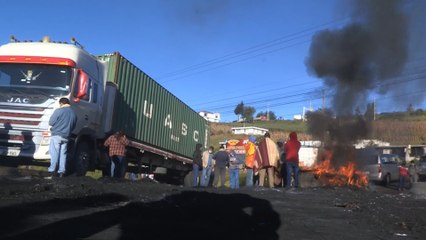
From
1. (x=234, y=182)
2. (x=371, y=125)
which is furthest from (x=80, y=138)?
(x=371, y=125)

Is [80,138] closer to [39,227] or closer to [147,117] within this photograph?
[147,117]

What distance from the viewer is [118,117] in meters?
12.5

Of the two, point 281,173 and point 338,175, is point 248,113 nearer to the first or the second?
point 338,175

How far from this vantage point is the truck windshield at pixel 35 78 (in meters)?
10.1

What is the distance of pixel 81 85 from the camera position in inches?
414

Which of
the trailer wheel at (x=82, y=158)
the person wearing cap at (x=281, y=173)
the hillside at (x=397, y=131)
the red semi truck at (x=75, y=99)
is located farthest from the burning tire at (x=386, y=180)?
the trailer wheel at (x=82, y=158)

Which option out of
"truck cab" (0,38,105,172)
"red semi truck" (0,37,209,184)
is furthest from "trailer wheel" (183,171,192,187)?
"truck cab" (0,38,105,172)

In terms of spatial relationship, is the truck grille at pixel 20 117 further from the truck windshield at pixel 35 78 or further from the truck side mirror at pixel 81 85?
the truck side mirror at pixel 81 85

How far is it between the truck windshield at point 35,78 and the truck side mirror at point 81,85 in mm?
215

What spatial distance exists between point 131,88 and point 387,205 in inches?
305

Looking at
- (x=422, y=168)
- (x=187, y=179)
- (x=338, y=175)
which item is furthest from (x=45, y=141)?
(x=422, y=168)

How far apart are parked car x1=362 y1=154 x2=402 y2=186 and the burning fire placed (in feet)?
7.94

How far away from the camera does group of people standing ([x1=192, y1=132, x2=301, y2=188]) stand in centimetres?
1268

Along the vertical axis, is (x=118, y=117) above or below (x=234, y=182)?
above
